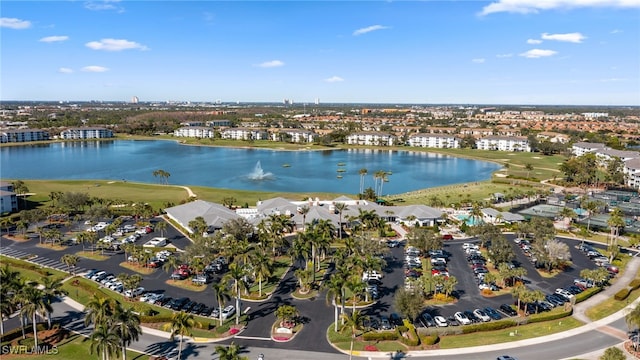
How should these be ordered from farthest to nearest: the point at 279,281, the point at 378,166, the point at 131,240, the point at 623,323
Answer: the point at 378,166
the point at 131,240
the point at 279,281
the point at 623,323

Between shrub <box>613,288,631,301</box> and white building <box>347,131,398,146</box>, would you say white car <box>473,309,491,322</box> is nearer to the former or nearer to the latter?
shrub <box>613,288,631,301</box>

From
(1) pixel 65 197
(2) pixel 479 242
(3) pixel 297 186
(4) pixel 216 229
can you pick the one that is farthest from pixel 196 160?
(2) pixel 479 242

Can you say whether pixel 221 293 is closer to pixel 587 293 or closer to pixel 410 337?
pixel 410 337

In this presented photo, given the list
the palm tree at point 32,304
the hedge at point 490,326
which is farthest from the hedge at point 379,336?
the palm tree at point 32,304

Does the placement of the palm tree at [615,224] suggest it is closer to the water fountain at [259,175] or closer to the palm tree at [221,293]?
the palm tree at [221,293]

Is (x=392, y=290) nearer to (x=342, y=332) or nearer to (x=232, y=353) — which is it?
(x=342, y=332)
